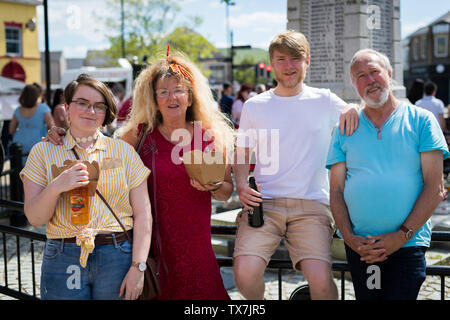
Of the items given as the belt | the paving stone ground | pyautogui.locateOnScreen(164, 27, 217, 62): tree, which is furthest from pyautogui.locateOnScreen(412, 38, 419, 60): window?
the belt

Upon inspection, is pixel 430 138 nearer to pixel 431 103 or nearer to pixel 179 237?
pixel 179 237

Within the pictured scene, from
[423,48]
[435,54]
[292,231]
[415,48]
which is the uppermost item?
[415,48]

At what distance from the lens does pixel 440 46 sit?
172 ft

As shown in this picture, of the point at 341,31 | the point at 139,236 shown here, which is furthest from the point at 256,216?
the point at 341,31

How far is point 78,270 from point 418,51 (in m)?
58.2

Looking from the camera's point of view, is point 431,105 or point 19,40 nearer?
point 431,105

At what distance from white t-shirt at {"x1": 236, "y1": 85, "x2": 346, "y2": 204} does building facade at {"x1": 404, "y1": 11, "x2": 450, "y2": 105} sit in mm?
53162

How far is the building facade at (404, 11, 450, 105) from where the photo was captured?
5197cm

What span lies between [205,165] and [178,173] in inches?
11.5

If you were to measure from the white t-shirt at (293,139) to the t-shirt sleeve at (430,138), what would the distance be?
57 cm

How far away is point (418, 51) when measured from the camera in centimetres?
5528

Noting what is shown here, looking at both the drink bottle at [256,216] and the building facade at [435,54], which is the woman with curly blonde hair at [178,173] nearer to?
the drink bottle at [256,216]

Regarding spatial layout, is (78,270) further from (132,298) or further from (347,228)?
(347,228)

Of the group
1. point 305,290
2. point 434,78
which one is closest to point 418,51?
point 434,78
